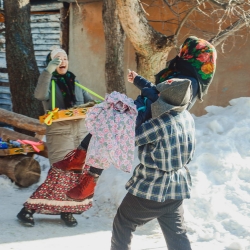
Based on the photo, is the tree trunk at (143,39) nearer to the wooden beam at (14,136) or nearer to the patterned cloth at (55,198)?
the wooden beam at (14,136)

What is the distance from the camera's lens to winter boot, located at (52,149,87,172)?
3848 millimetres

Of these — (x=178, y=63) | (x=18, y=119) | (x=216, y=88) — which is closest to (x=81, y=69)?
(x=216, y=88)

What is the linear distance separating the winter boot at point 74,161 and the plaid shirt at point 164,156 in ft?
1.75

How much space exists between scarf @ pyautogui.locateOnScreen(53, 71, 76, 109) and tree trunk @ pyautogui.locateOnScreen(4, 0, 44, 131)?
313 cm

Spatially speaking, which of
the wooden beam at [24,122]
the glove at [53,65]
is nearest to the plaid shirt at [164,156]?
the glove at [53,65]

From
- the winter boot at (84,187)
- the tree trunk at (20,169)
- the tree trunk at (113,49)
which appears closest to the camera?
the winter boot at (84,187)

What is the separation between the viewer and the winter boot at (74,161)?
3.85m

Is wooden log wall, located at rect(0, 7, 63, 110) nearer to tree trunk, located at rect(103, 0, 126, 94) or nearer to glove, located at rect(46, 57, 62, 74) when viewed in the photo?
tree trunk, located at rect(103, 0, 126, 94)

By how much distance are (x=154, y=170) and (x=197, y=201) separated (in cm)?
210

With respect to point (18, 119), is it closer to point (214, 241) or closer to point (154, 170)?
point (214, 241)

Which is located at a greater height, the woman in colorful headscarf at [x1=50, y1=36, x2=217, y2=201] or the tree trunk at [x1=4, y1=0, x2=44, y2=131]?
the woman in colorful headscarf at [x1=50, y1=36, x2=217, y2=201]

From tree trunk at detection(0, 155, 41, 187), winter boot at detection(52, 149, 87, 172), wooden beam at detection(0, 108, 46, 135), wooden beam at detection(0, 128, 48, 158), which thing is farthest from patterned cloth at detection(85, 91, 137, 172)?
wooden beam at detection(0, 128, 48, 158)

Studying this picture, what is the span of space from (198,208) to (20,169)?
2311 millimetres

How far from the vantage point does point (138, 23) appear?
6.38 m
